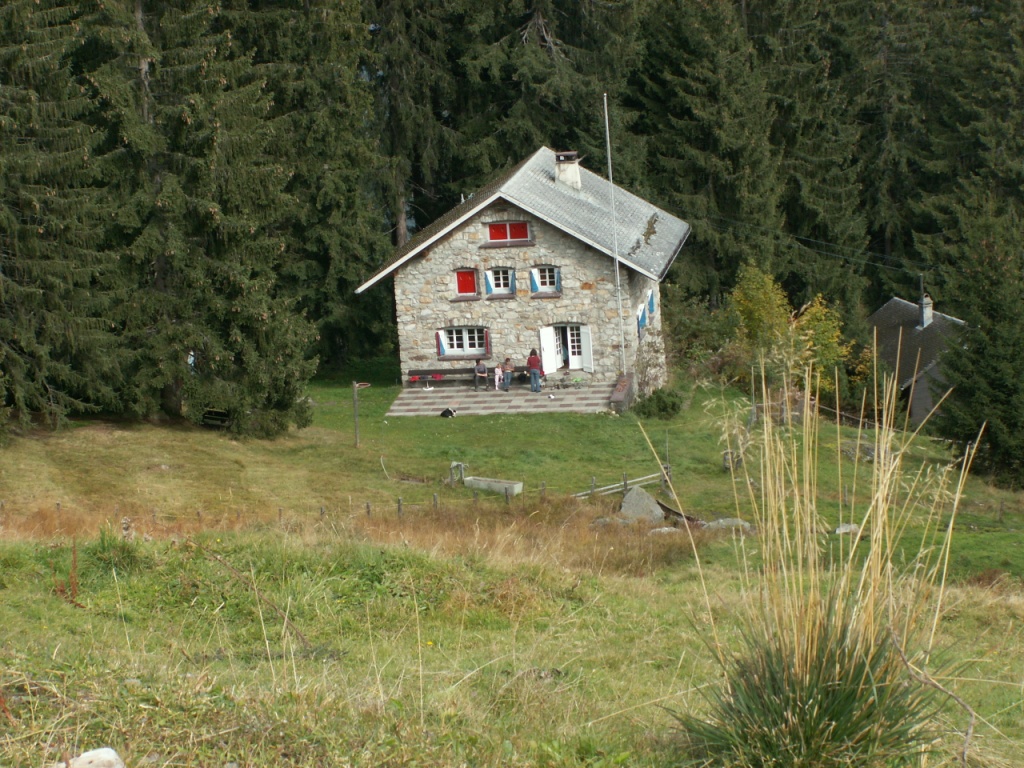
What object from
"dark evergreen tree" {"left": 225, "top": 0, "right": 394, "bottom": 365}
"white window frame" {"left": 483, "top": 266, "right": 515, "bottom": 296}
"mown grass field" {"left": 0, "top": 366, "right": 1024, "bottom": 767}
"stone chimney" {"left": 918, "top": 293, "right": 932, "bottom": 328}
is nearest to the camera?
"mown grass field" {"left": 0, "top": 366, "right": 1024, "bottom": 767}

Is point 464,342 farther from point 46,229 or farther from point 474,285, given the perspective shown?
point 46,229

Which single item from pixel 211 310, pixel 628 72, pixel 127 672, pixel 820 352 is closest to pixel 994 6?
pixel 628 72

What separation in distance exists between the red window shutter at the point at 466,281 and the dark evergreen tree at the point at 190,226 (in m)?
7.21

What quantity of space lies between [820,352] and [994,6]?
25.1 m

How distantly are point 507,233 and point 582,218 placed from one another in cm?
223

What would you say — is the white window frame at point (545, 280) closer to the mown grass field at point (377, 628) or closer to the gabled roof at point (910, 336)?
the gabled roof at point (910, 336)

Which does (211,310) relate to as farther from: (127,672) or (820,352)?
(127,672)

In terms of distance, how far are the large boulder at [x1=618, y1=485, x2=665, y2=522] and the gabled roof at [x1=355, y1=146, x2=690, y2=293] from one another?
11097 millimetres

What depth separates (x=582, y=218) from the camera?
105ft

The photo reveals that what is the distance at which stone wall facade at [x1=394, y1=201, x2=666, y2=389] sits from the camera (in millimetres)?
30938

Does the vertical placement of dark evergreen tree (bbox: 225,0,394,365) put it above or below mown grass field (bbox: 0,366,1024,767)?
above

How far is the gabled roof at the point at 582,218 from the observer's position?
30.6 m

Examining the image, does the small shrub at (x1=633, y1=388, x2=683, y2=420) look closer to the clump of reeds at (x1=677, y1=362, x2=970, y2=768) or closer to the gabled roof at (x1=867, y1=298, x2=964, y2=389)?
the gabled roof at (x1=867, y1=298, x2=964, y2=389)

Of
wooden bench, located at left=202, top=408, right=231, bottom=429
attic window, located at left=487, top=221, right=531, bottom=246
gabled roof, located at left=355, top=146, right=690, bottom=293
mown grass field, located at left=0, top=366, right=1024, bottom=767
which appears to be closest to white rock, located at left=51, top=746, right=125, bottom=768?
mown grass field, located at left=0, top=366, right=1024, bottom=767
